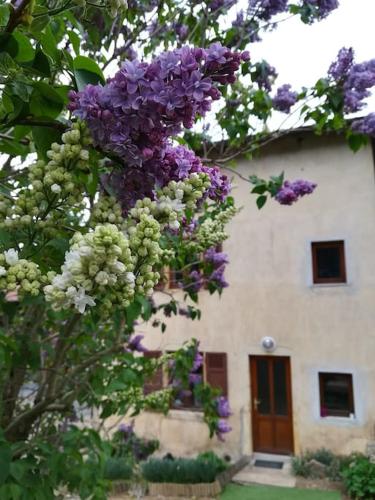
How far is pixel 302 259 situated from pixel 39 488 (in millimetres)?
8095

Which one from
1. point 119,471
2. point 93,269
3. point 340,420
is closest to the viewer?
point 93,269

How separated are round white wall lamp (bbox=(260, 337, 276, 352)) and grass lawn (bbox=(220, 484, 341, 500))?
264 centimetres

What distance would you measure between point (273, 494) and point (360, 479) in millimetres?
1460

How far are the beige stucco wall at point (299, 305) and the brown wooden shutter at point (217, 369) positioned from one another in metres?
0.11

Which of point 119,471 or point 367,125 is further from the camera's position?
point 119,471

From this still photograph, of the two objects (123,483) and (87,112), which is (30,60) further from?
(123,483)

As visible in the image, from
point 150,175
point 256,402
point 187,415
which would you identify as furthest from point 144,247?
point 187,415

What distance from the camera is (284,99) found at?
3.06 metres

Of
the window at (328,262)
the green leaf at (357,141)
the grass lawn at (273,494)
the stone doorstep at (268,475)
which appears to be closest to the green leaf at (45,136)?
the green leaf at (357,141)

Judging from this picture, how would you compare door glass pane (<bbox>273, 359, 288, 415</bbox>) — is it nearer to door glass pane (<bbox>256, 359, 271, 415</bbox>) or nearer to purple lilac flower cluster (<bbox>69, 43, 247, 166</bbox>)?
door glass pane (<bbox>256, 359, 271, 415</bbox>)

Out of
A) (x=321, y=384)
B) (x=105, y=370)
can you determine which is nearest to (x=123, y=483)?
(x=321, y=384)

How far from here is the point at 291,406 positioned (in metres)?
9.47

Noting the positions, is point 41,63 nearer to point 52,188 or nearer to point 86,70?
point 86,70

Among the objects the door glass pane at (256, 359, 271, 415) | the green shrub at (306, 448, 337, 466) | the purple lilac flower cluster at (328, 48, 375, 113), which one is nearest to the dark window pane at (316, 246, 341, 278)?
the door glass pane at (256, 359, 271, 415)
